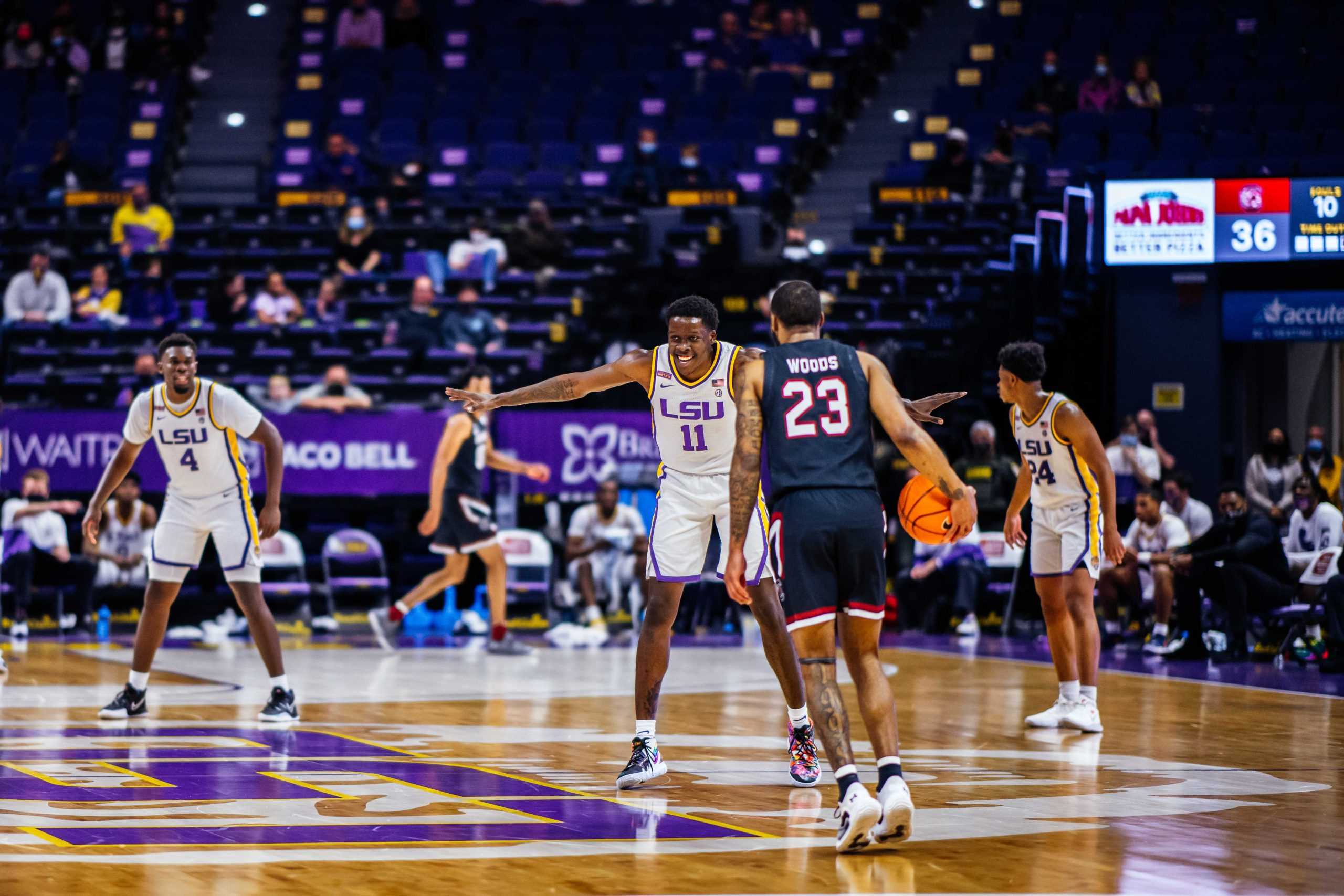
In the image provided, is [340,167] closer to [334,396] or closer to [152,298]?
[152,298]

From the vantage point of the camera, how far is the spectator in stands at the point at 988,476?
1585 centimetres

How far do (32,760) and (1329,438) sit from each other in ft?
54.1

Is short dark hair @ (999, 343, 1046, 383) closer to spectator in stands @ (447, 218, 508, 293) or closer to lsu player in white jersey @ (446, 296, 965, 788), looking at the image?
lsu player in white jersey @ (446, 296, 965, 788)

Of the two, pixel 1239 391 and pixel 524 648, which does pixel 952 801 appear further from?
pixel 1239 391

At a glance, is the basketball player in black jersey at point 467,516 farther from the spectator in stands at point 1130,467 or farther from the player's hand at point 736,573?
the player's hand at point 736,573

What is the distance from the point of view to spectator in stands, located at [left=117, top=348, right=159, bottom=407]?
52.1 ft

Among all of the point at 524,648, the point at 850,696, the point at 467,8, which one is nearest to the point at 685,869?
the point at 850,696

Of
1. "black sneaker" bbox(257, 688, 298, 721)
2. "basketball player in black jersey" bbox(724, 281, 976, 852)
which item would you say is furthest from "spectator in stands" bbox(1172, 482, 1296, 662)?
"basketball player in black jersey" bbox(724, 281, 976, 852)

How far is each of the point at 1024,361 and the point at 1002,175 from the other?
10.8m

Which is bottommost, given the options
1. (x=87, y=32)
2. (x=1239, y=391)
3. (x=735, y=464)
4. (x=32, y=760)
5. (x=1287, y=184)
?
(x=32, y=760)

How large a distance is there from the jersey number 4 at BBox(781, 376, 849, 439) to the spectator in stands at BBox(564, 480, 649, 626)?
368 inches

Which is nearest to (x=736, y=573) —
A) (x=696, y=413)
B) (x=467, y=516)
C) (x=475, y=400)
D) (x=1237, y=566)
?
(x=696, y=413)

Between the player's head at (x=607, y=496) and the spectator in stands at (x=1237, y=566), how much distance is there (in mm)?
4738

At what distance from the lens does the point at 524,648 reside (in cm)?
1384
